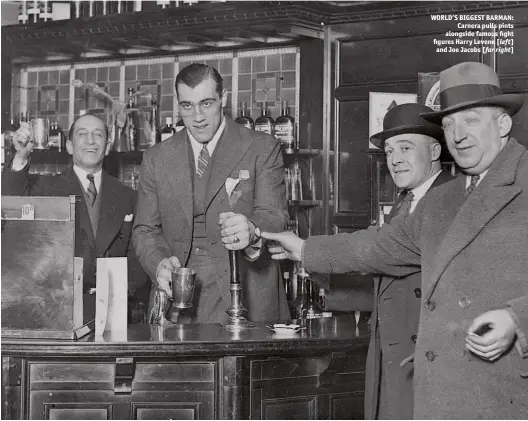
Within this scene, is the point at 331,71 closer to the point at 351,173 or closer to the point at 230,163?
the point at 351,173

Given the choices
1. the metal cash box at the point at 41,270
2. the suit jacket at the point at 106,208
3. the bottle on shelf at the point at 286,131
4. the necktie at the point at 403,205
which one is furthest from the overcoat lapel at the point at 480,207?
the bottle on shelf at the point at 286,131

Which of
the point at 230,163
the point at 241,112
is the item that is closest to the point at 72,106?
the point at 241,112

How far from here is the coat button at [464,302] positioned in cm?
215

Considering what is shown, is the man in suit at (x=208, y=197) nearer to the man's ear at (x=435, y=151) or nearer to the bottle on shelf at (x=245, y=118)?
the man's ear at (x=435, y=151)

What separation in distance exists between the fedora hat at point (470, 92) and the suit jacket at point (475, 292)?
12 centimetres

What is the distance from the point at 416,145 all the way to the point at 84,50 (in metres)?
3.26

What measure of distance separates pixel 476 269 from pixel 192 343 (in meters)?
1.08

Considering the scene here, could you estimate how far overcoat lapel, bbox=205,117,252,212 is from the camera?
363 centimetres

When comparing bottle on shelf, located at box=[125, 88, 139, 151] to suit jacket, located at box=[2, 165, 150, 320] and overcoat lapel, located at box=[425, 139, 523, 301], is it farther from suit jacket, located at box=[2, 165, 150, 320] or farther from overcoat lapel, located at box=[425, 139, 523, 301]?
overcoat lapel, located at box=[425, 139, 523, 301]

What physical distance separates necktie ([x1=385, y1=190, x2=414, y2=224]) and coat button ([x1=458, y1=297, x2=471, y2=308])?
0.82 meters

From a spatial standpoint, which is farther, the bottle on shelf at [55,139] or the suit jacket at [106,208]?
the bottle on shelf at [55,139]

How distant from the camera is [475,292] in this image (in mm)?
2148

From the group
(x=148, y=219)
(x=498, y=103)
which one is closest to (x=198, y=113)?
(x=148, y=219)

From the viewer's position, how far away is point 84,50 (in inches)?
226
